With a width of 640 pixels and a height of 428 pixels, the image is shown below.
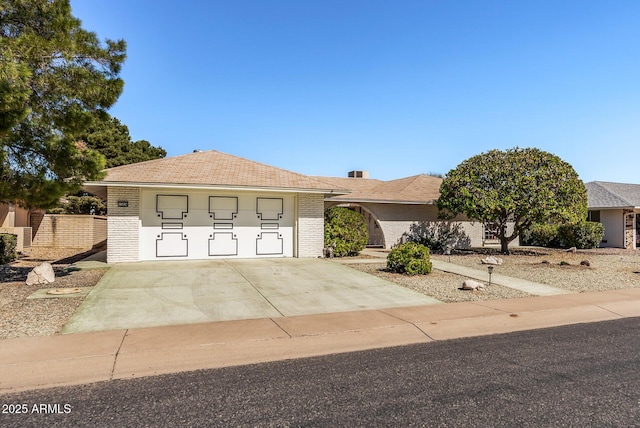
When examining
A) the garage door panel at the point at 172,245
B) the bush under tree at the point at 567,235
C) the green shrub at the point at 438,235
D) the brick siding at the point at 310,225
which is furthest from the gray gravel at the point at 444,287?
the bush under tree at the point at 567,235

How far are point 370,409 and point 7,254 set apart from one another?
14663 mm

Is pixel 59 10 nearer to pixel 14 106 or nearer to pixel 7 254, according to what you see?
pixel 14 106

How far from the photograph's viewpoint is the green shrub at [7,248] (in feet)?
43.1

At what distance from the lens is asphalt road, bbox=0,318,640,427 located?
11.4ft

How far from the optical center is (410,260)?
11.5 m

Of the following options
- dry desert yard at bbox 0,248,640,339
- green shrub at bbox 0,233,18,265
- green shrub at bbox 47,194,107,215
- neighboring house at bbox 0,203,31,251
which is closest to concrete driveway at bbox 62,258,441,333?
dry desert yard at bbox 0,248,640,339

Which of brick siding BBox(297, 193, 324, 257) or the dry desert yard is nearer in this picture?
the dry desert yard

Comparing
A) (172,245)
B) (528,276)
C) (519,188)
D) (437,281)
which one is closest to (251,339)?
(437,281)

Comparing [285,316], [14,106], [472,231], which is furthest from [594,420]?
[472,231]

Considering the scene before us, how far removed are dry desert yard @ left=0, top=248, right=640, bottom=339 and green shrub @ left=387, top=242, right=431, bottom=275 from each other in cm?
31

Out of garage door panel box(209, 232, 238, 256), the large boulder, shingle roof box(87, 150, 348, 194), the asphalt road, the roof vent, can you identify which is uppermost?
the roof vent

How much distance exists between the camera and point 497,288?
9.96m

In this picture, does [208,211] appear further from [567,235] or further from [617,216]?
[617,216]

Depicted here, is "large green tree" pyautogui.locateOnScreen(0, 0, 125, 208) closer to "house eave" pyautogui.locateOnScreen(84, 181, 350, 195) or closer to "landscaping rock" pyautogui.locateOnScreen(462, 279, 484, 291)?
"house eave" pyautogui.locateOnScreen(84, 181, 350, 195)
